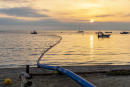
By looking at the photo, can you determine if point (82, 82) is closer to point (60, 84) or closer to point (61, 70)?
point (60, 84)

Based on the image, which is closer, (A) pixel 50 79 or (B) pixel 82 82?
(B) pixel 82 82

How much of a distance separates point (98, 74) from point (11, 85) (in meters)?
5.10

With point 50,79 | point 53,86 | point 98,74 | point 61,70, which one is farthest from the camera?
point 98,74

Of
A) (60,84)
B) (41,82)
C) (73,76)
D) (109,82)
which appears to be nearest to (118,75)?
(109,82)

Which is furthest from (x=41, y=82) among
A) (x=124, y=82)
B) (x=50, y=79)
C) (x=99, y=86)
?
(x=124, y=82)

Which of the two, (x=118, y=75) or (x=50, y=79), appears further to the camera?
(x=118, y=75)

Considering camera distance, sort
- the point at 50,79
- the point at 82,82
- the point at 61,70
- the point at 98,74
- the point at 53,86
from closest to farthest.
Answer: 1. the point at 82,82
2. the point at 53,86
3. the point at 50,79
4. the point at 61,70
5. the point at 98,74

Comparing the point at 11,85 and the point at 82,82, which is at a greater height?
the point at 82,82

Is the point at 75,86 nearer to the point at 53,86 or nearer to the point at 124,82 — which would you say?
the point at 53,86

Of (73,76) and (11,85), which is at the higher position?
(73,76)

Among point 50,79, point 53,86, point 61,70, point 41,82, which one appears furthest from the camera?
point 61,70

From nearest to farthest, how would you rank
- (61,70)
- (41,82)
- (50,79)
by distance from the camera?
1. (41,82)
2. (50,79)
3. (61,70)

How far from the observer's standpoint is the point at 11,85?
7051mm

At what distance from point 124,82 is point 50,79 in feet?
12.9
